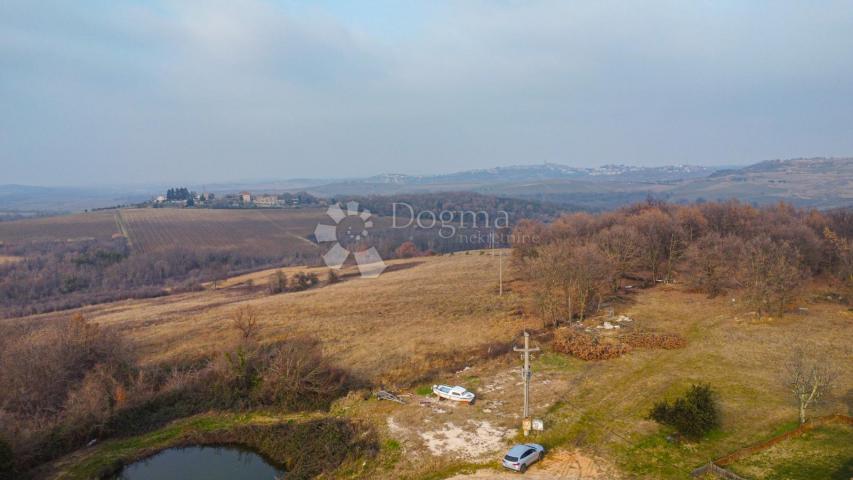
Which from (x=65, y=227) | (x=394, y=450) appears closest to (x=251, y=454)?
(x=394, y=450)

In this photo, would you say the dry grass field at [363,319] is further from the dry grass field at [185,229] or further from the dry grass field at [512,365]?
the dry grass field at [185,229]

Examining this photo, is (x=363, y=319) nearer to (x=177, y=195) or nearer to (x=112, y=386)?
(x=112, y=386)

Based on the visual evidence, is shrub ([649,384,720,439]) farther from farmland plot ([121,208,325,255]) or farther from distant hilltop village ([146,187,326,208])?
distant hilltop village ([146,187,326,208])

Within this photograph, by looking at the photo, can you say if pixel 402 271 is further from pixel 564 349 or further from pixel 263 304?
pixel 564 349

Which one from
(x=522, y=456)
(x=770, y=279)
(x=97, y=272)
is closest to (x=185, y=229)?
(x=97, y=272)

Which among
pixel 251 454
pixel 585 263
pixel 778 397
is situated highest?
pixel 585 263
